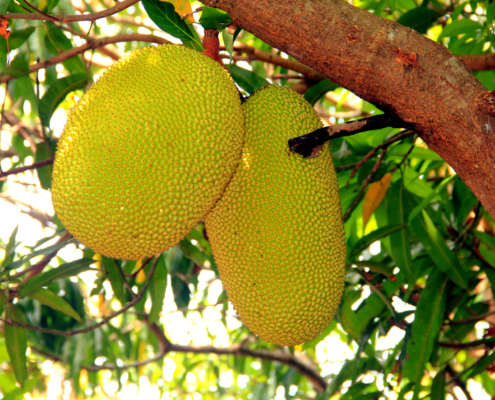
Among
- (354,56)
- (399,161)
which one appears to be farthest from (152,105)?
(399,161)

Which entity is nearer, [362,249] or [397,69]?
[397,69]

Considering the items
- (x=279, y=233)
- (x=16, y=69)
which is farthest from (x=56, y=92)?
(x=279, y=233)

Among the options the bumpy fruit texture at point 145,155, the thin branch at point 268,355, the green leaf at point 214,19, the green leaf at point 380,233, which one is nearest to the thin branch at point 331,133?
the bumpy fruit texture at point 145,155

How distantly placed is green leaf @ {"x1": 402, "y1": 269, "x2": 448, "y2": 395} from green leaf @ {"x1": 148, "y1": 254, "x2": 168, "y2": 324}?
923mm

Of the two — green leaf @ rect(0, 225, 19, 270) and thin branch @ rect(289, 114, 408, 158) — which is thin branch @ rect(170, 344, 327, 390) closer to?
green leaf @ rect(0, 225, 19, 270)

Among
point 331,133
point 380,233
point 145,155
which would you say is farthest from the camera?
point 380,233

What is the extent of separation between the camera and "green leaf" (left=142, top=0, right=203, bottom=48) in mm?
1087

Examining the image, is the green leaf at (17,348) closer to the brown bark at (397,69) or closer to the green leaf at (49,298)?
the green leaf at (49,298)

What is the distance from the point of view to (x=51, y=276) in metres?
1.56

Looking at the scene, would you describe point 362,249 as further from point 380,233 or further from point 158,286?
point 158,286

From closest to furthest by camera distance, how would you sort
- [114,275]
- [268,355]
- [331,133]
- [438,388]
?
[331,133] < [438,388] < [114,275] < [268,355]

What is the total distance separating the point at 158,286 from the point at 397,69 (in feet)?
4.22

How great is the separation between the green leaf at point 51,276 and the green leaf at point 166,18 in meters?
0.89

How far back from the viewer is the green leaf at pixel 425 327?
59.3 inches
